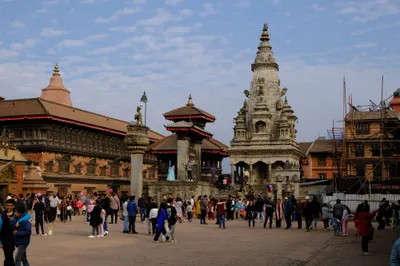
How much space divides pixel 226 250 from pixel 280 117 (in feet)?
132

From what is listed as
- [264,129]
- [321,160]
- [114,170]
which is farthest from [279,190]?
Answer: [321,160]

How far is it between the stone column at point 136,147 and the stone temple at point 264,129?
21684mm

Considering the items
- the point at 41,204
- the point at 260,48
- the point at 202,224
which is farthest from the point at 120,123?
the point at 41,204

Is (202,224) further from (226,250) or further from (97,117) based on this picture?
(97,117)

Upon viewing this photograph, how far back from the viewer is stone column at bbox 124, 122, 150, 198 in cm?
3359

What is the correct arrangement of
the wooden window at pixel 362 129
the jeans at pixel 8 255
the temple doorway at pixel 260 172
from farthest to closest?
the temple doorway at pixel 260 172
the wooden window at pixel 362 129
the jeans at pixel 8 255

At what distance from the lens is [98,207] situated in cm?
2061

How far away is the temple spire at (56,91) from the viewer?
220 ft

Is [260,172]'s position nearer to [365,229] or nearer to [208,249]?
[208,249]

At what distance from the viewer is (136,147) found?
3384 centimetres

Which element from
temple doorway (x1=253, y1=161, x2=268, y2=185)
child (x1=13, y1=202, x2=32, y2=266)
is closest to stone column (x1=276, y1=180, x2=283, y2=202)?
temple doorway (x1=253, y1=161, x2=268, y2=185)

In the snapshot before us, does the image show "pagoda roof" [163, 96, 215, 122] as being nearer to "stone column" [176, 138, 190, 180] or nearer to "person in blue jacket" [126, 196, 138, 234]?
"stone column" [176, 138, 190, 180]

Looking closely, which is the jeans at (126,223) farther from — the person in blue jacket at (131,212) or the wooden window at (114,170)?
the wooden window at (114,170)

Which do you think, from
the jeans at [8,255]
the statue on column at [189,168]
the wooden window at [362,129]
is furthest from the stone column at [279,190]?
the jeans at [8,255]
